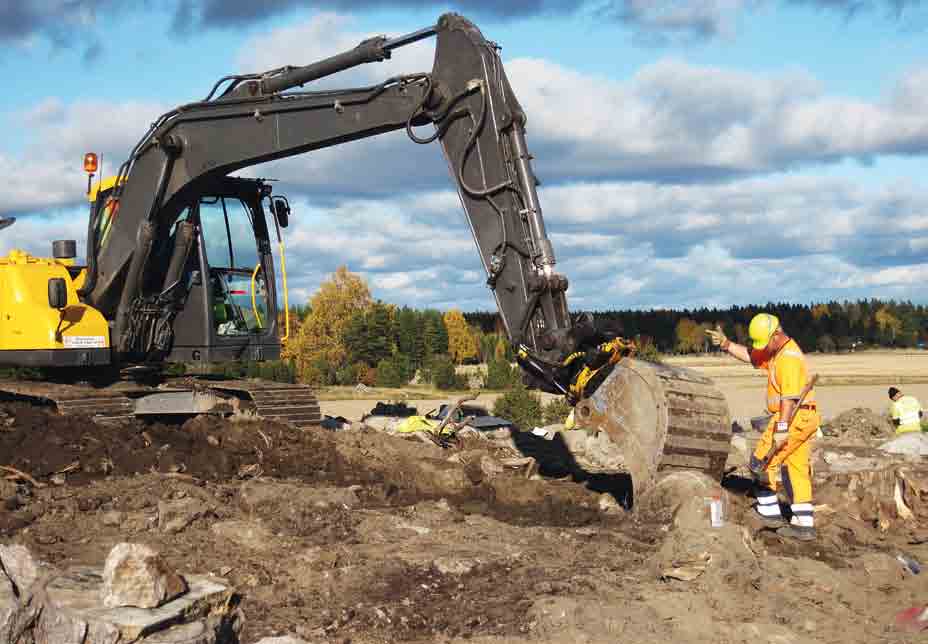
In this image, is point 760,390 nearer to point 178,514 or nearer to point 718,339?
point 718,339

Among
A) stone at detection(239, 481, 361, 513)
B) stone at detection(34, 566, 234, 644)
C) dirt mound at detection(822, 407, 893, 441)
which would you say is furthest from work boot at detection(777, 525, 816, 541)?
dirt mound at detection(822, 407, 893, 441)

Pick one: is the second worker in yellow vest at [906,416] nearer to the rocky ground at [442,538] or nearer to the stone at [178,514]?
the rocky ground at [442,538]

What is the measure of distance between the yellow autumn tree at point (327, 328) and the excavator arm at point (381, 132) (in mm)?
26851

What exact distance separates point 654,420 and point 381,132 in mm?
4026

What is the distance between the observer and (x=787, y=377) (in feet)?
30.9

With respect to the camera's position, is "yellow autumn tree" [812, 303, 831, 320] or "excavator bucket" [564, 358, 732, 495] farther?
"yellow autumn tree" [812, 303, 831, 320]

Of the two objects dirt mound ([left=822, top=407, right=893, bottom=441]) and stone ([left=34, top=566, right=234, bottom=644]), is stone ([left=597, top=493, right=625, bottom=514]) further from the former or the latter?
dirt mound ([left=822, top=407, right=893, bottom=441])

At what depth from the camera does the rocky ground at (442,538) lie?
667 cm

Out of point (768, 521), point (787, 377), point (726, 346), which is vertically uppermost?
point (726, 346)

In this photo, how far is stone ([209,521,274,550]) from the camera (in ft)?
26.6

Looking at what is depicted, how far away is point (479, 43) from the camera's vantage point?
10.1 meters

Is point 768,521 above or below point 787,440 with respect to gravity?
below

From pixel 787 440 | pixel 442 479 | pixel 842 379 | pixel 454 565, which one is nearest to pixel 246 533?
pixel 454 565

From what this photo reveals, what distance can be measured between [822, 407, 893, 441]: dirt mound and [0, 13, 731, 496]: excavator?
20.8 feet
